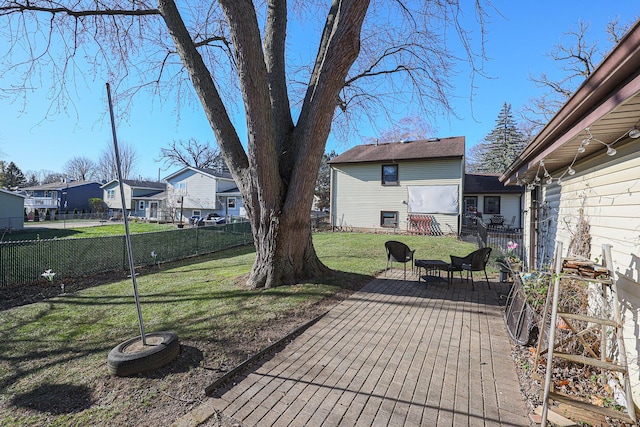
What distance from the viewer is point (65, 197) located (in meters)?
43.2

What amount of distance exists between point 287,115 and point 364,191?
45.2 feet

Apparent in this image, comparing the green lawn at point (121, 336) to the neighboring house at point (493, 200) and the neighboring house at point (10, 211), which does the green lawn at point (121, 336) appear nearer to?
the neighboring house at point (493, 200)

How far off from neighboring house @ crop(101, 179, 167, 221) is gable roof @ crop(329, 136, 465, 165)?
90.5 feet

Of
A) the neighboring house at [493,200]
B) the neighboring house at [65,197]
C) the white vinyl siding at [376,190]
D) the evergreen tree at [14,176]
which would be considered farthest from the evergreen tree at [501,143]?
the evergreen tree at [14,176]

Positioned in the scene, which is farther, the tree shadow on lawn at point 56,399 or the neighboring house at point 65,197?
the neighboring house at point 65,197

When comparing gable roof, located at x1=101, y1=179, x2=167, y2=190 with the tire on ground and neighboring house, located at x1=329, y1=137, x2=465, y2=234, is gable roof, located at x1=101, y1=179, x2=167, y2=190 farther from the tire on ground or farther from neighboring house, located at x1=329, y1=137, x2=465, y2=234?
the tire on ground

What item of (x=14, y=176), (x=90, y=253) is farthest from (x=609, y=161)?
(x=14, y=176)

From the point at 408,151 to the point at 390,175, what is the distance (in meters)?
1.96

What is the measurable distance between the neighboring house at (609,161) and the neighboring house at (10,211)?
32.5 metres

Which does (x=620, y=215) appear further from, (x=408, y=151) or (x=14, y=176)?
(x=14, y=176)


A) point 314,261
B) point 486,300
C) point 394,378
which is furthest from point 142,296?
point 486,300

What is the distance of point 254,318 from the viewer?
4586 mm

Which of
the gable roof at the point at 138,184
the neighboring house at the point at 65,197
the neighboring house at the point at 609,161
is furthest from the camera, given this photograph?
the neighboring house at the point at 65,197

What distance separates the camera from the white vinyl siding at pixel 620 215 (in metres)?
2.66
